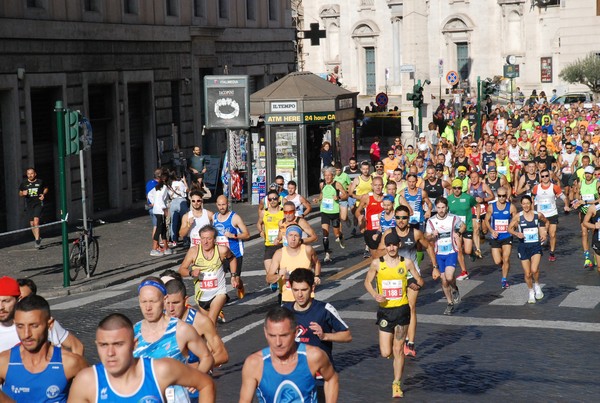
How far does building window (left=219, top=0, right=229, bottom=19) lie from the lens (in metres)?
40.2

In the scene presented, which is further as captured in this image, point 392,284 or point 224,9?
point 224,9

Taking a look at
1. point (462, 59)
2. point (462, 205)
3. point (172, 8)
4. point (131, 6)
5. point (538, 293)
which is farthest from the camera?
point (462, 59)

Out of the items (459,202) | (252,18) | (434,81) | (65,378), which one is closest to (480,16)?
(434,81)

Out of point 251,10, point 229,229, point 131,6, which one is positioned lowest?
point 229,229

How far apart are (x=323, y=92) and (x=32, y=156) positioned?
8.61 meters

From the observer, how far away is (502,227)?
19.2 meters

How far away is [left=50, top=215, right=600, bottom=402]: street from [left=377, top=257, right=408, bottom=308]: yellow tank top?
864 mm

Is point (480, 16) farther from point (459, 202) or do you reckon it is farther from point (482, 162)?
point (459, 202)

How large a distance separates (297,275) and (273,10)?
1440 inches

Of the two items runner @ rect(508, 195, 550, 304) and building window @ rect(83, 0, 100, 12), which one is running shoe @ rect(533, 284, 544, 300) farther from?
building window @ rect(83, 0, 100, 12)

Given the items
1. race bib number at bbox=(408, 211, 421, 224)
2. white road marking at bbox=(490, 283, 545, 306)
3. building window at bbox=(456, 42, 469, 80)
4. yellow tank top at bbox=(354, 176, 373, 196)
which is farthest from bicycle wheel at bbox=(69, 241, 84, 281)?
building window at bbox=(456, 42, 469, 80)

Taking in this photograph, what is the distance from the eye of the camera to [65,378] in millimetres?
7598

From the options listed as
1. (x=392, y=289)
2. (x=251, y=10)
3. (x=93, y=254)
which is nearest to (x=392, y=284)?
(x=392, y=289)

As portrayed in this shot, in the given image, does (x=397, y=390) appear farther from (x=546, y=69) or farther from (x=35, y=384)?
(x=546, y=69)
